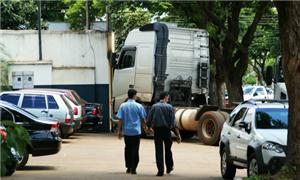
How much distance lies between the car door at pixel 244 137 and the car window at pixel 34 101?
11678 mm

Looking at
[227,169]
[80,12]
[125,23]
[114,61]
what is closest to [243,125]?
[227,169]

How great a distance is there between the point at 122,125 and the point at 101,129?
1759 cm

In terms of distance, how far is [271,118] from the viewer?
13164 mm

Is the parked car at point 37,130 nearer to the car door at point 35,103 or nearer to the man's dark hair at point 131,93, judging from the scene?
the man's dark hair at point 131,93

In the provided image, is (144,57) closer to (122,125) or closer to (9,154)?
(122,125)

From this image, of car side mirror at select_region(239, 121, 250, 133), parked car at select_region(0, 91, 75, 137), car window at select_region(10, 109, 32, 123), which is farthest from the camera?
parked car at select_region(0, 91, 75, 137)

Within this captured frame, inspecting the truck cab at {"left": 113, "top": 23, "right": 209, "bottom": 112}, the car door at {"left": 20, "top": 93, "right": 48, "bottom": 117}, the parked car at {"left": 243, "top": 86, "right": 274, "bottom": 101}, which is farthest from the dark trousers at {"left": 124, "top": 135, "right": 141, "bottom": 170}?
the parked car at {"left": 243, "top": 86, "right": 274, "bottom": 101}

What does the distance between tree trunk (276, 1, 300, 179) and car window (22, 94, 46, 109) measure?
48.5ft

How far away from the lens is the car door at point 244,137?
Result: 12.7m

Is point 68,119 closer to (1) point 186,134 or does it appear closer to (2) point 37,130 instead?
(1) point 186,134

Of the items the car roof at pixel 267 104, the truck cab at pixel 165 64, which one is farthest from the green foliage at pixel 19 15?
the car roof at pixel 267 104

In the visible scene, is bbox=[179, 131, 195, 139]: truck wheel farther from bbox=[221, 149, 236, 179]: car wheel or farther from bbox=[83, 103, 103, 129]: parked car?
bbox=[221, 149, 236, 179]: car wheel

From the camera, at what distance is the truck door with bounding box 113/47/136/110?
26.1m

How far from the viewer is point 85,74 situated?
31.8 metres
